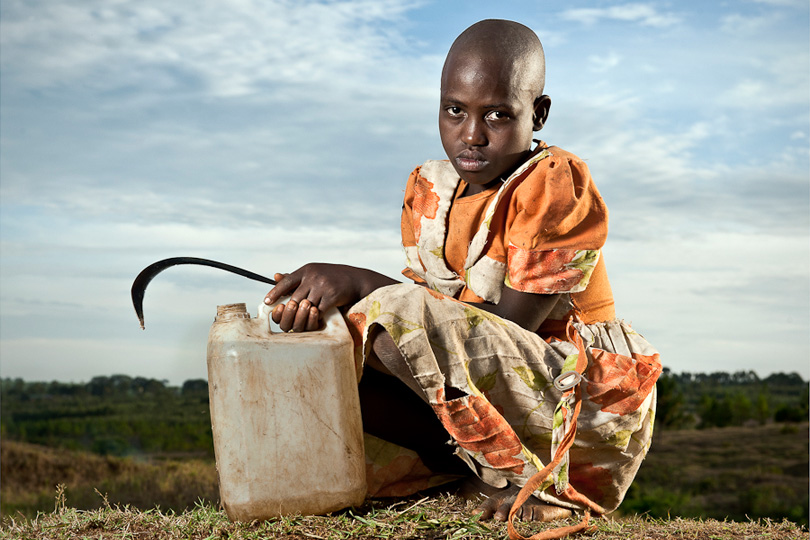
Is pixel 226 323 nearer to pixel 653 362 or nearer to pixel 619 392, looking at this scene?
pixel 619 392

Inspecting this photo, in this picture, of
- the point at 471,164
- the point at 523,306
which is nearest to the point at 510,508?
the point at 523,306

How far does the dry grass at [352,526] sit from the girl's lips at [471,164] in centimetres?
142

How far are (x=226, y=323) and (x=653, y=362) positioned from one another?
1.85 metres

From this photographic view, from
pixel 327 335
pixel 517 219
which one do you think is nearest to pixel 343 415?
pixel 327 335

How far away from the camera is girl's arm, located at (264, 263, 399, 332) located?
2682 mm

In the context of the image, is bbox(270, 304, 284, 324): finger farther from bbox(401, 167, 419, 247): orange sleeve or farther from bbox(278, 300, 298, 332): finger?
bbox(401, 167, 419, 247): orange sleeve

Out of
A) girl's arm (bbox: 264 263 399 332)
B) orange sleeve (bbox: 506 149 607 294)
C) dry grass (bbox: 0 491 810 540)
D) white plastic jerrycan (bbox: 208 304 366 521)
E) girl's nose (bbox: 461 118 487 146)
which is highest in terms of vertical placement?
girl's nose (bbox: 461 118 487 146)

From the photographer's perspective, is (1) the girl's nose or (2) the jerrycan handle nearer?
(2) the jerrycan handle

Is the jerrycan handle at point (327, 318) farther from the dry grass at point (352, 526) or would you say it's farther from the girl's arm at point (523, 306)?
the dry grass at point (352, 526)

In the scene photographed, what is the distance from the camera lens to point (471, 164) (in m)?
3.05

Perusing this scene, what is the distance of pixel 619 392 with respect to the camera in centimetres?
306

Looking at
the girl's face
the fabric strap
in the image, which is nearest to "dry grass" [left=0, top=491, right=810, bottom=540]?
the fabric strap

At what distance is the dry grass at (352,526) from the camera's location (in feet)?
8.55

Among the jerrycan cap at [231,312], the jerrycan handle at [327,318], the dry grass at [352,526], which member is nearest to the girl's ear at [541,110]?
the jerrycan handle at [327,318]
